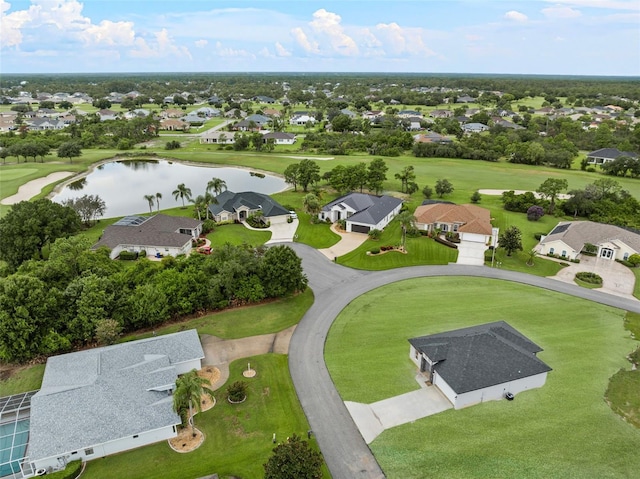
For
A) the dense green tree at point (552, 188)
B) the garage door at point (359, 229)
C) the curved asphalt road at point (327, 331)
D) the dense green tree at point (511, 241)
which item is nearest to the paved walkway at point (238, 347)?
the curved asphalt road at point (327, 331)

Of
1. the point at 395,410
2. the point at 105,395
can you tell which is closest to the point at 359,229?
the point at 395,410

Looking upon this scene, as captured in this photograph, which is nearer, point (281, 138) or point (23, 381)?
point (23, 381)

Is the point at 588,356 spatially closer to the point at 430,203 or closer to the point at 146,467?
the point at 146,467

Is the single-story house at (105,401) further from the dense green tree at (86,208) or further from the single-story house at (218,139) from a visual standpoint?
the single-story house at (218,139)

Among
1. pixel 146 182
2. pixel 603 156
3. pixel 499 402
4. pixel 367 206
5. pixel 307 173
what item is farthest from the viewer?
pixel 603 156

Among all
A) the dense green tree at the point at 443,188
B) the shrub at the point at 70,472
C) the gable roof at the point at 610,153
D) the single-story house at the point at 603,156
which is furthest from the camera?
the single-story house at the point at 603,156

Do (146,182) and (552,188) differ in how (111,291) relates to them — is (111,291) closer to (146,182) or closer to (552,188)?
(146,182)
